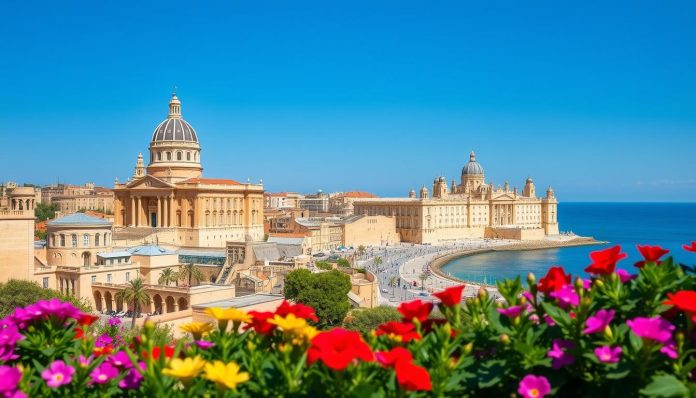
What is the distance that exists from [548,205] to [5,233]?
93.3 meters

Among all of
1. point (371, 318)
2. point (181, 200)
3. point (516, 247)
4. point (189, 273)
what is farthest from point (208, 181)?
point (516, 247)

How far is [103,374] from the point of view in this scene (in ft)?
13.3

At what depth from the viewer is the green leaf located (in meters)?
3.14

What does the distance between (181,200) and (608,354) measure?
181 ft

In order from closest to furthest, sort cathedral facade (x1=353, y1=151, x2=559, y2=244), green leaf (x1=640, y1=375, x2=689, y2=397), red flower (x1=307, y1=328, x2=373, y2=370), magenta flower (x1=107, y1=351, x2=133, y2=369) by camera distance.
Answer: green leaf (x1=640, y1=375, x2=689, y2=397)
red flower (x1=307, y1=328, x2=373, y2=370)
magenta flower (x1=107, y1=351, x2=133, y2=369)
cathedral facade (x1=353, y1=151, x2=559, y2=244)

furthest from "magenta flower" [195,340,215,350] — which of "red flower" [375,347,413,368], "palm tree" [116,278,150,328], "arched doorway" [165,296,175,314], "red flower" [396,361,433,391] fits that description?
"arched doorway" [165,296,175,314]

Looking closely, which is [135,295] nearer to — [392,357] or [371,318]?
[371,318]

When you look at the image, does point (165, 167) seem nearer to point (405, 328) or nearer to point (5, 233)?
point (5, 233)

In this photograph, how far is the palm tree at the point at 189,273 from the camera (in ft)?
138

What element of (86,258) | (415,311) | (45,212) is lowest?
(86,258)

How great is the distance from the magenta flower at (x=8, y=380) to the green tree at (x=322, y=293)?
25.7 m

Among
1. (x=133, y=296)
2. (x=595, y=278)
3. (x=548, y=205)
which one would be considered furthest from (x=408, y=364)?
(x=548, y=205)

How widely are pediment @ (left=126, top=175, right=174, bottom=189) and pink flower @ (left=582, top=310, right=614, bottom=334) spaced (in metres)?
55.3

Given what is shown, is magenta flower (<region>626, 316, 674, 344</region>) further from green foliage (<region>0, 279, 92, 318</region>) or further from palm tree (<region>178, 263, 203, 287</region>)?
palm tree (<region>178, 263, 203, 287</region>)
